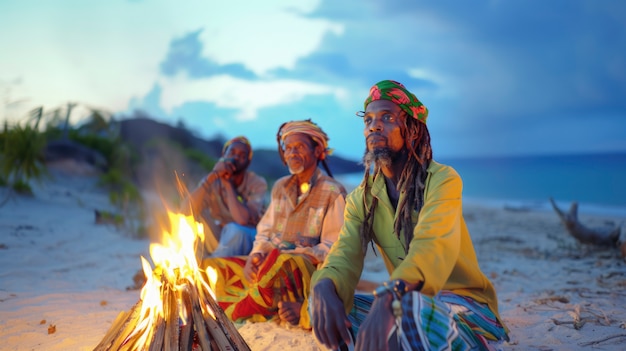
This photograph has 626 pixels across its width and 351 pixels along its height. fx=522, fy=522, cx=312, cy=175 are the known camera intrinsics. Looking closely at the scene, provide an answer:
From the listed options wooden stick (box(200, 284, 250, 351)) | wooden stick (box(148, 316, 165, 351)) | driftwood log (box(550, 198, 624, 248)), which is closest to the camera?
wooden stick (box(148, 316, 165, 351))

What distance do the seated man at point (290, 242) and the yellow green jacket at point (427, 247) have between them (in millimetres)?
1160

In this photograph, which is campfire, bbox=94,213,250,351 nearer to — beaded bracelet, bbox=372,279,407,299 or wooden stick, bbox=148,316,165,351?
wooden stick, bbox=148,316,165,351

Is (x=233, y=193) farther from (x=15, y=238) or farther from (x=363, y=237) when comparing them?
(x=15, y=238)

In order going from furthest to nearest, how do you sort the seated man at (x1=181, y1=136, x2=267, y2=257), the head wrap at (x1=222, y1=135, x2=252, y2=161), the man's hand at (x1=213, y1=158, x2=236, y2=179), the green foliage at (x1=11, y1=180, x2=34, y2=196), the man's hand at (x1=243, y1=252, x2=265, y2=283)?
the green foliage at (x1=11, y1=180, x2=34, y2=196) → the head wrap at (x1=222, y1=135, x2=252, y2=161) → the man's hand at (x1=213, y1=158, x2=236, y2=179) → the seated man at (x1=181, y1=136, x2=267, y2=257) → the man's hand at (x1=243, y1=252, x2=265, y2=283)

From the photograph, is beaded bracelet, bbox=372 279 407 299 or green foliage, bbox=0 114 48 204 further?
green foliage, bbox=0 114 48 204

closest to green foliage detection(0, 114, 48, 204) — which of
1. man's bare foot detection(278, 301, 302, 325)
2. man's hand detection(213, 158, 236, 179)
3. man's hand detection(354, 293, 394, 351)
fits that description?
man's hand detection(213, 158, 236, 179)

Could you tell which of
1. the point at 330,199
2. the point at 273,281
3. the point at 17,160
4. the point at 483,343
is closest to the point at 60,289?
the point at 273,281

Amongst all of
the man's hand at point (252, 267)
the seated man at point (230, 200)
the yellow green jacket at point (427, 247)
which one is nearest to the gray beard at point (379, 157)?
the yellow green jacket at point (427, 247)

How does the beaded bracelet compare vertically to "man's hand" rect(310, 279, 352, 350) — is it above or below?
above

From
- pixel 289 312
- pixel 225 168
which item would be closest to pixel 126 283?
pixel 225 168

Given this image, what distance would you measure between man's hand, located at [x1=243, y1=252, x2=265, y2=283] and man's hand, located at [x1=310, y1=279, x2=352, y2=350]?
1.92m

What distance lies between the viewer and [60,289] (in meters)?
5.12

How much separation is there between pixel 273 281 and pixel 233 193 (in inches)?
61.1

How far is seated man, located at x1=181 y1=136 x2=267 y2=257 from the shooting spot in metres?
5.29
